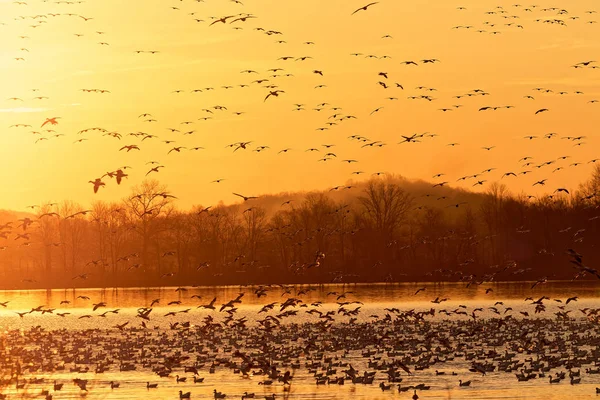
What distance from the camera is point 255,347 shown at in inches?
2111

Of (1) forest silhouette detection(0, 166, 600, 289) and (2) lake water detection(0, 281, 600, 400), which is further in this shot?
(1) forest silhouette detection(0, 166, 600, 289)

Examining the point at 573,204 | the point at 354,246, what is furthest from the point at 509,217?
the point at 354,246

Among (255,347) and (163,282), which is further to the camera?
(163,282)

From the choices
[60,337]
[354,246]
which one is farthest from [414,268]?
[60,337]

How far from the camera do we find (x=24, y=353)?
53094 mm

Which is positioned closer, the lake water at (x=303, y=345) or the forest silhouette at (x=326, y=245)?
the lake water at (x=303, y=345)

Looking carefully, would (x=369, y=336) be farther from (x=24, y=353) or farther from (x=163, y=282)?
(x=163, y=282)

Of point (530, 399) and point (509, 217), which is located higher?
point (509, 217)

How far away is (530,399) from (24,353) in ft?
94.1

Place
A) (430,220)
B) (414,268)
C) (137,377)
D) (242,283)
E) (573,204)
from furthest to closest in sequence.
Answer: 1. (430,220)
2. (573,204)
3. (414,268)
4. (242,283)
5. (137,377)

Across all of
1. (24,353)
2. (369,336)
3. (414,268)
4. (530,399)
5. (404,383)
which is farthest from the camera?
(414,268)

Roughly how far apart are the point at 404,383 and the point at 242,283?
304ft

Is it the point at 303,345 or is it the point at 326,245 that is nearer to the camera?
the point at 303,345

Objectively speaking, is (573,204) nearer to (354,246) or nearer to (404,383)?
(354,246)
